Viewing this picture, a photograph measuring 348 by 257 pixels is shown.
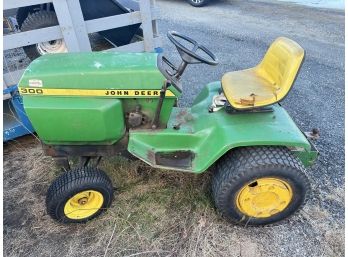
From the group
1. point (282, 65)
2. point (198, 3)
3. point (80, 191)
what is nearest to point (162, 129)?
point (80, 191)

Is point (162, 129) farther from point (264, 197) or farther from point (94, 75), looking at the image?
point (264, 197)

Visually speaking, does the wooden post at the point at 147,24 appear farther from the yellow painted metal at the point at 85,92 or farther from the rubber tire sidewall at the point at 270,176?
the rubber tire sidewall at the point at 270,176

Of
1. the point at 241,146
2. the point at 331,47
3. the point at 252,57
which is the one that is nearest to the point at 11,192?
the point at 241,146

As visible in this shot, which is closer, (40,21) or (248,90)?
(248,90)

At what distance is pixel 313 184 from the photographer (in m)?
2.45

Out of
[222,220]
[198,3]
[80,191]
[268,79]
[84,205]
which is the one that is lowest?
[198,3]

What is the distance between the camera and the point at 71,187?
1930mm

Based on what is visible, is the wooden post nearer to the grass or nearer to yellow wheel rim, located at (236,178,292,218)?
the grass

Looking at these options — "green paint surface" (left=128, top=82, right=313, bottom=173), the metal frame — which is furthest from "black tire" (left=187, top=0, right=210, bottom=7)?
"green paint surface" (left=128, top=82, right=313, bottom=173)

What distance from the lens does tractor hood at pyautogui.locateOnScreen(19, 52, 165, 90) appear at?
6.12 ft

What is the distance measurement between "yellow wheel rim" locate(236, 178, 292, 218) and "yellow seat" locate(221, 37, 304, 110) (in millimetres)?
485

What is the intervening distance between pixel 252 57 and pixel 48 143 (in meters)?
3.40

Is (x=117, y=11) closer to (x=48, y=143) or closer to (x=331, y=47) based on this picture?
(x=48, y=143)

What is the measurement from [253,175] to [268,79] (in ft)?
2.50
